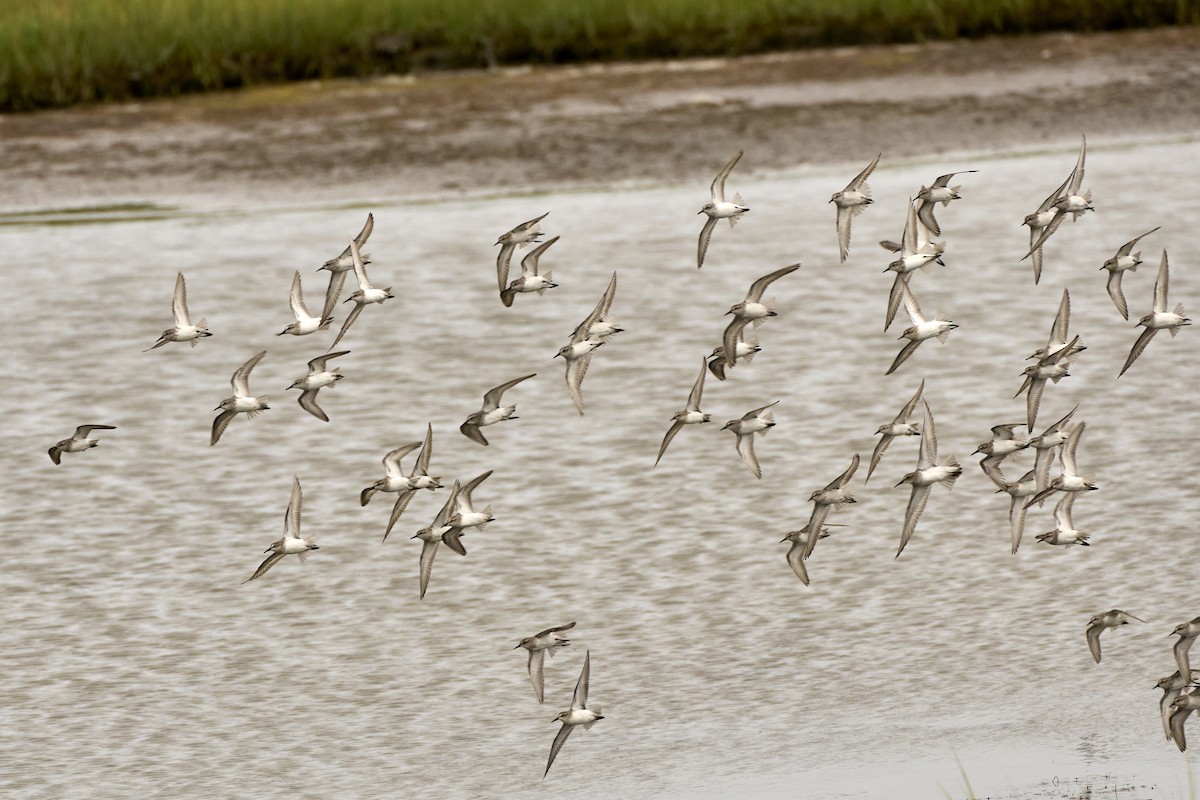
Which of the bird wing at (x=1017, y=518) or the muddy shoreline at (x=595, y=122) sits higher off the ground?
the muddy shoreline at (x=595, y=122)

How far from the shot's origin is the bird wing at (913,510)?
32.2 feet

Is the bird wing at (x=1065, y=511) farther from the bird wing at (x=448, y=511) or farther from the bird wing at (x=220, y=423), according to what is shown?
the bird wing at (x=220, y=423)

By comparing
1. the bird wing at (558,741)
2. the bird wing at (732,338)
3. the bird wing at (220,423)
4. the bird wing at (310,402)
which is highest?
the bird wing at (732,338)

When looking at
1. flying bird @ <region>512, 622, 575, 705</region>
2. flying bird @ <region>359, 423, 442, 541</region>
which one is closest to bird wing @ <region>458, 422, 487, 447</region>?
flying bird @ <region>359, 423, 442, 541</region>

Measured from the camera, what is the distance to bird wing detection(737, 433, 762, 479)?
35.2 ft

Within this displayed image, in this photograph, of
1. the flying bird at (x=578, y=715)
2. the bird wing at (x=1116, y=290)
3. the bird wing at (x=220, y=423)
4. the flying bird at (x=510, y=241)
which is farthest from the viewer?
the flying bird at (x=510, y=241)

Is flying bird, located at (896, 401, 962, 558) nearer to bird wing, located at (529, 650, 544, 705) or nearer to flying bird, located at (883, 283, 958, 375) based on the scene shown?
flying bird, located at (883, 283, 958, 375)

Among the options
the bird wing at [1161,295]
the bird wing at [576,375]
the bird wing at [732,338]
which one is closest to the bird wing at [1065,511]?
the bird wing at [1161,295]

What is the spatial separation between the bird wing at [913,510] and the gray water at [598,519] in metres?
0.28

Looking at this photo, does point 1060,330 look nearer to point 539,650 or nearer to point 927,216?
point 927,216

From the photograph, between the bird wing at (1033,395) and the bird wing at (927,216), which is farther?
the bird wing at (927,216)

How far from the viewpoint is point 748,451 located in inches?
429

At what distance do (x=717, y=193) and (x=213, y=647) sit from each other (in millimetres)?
3219

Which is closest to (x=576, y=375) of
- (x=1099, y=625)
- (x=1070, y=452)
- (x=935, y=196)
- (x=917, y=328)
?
(x=917, y=328)
